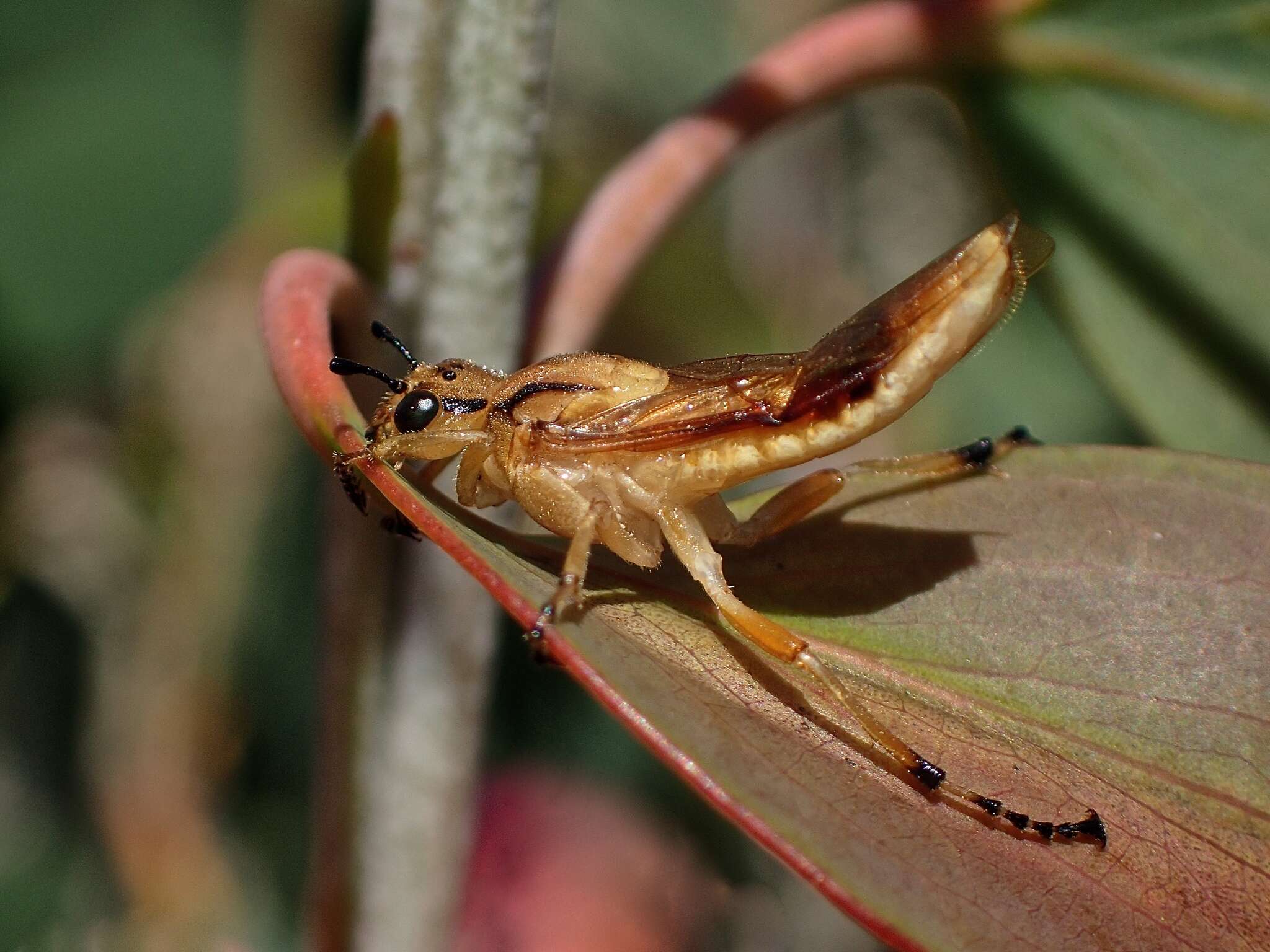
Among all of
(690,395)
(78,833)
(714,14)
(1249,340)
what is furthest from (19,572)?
(714,14)

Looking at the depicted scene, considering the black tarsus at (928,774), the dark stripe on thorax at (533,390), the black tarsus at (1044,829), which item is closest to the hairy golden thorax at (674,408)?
the dark stripe on thorax at (533,390)

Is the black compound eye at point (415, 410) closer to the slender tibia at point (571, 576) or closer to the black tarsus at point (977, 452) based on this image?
the slender tibia at point (571, 576)

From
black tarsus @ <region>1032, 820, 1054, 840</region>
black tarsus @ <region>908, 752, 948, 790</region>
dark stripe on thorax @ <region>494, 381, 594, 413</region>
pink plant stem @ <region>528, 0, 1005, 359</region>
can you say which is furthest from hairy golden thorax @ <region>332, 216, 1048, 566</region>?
black tarsus @ <region>1032, 820, 1054, 840</region>

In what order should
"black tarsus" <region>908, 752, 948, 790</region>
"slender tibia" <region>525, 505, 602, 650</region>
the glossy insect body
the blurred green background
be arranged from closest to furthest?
"slender tibia" <region>525, 505, 602, 650</region> < "black tarsus" <region>908, 752, 948, 790</region> < the glossy insect body < the blurred green background

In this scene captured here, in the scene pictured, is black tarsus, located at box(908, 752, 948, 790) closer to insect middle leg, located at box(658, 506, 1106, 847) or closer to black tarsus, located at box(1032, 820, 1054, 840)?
insect middle leg, located at box(658, 506, 1106, 847)

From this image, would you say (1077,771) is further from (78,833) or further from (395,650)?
(78,833)
